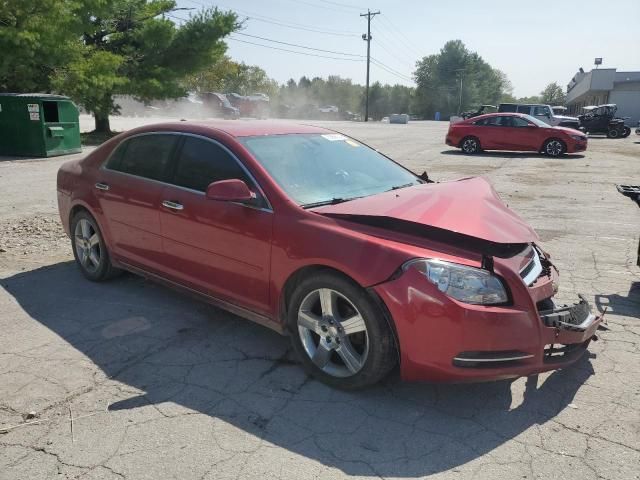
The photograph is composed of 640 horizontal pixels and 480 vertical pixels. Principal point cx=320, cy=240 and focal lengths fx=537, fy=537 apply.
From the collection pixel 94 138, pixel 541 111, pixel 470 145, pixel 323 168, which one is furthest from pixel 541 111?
pixel 323 168

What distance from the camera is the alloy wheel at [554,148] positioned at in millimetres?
17562

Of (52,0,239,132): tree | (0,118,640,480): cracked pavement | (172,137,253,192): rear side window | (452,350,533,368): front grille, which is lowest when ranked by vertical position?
(0,118,640,480): cracked pavement

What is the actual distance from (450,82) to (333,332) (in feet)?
341

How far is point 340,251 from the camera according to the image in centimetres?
309

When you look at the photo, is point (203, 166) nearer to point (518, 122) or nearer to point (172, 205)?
point (172, 205)

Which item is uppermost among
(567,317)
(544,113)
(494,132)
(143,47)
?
(143,47)

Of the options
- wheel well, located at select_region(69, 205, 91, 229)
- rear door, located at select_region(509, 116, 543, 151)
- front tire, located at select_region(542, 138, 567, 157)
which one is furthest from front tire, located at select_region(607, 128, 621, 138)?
wheel well, located at select_region(69, 205, 91, 229)

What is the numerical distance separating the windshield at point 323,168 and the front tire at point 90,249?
1.99 metres

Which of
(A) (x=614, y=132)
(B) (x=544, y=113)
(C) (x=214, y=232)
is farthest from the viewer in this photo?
(A) (x=614, y=132)

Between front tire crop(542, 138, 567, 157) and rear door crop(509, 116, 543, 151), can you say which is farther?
rear door crop(509, 116, 543, 151)

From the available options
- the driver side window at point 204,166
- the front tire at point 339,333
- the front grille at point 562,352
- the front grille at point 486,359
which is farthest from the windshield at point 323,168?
the front grille at point 562,352

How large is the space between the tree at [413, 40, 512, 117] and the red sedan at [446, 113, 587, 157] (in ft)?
267

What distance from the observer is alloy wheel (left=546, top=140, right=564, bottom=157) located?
57.6ft

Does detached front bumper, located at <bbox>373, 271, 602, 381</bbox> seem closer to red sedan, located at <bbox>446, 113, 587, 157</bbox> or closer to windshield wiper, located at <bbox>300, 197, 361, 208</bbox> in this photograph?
windshield wiper, located at <bbox>300, 197, 361, 208</bbox>
